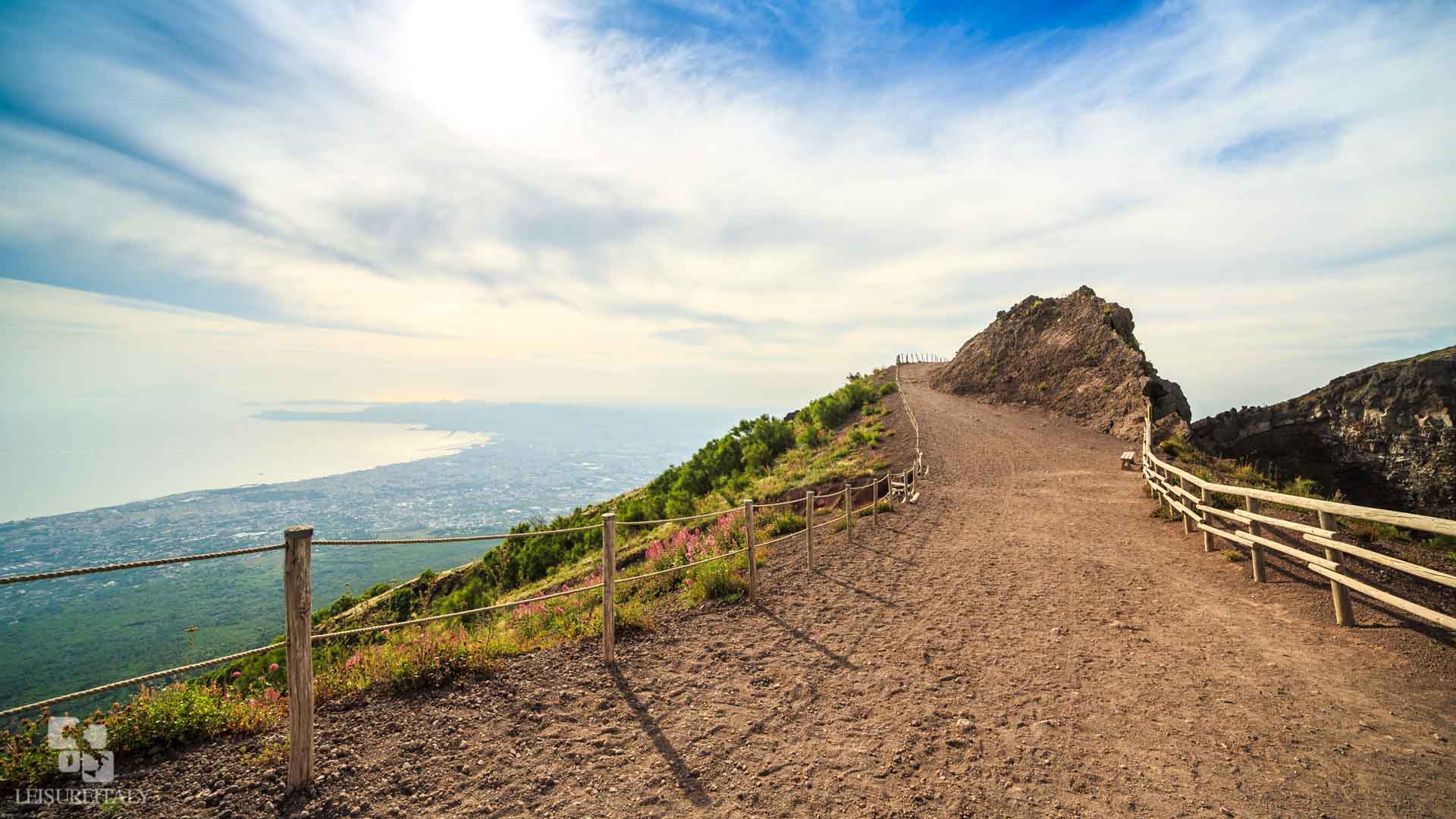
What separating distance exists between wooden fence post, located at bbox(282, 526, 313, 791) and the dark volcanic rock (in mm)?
30311

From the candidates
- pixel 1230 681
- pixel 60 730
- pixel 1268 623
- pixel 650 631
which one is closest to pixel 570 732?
pixel 650 631

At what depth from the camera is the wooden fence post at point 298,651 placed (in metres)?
4.20

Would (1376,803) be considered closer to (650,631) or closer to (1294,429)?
(650,631)

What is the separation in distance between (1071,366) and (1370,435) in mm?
16280

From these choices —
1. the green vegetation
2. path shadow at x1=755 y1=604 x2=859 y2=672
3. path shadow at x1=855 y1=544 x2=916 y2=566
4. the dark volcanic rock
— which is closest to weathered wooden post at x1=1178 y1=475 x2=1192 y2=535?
the green vegetation

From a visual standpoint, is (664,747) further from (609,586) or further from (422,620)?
(422,620)

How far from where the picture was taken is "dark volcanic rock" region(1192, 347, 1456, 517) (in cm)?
2053

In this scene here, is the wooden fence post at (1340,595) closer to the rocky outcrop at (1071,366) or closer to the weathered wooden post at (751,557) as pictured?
the weathered wooden post at (751,557)

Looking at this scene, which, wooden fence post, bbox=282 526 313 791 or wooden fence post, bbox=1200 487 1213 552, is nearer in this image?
wooden fence post, bbox=282 526 313 791

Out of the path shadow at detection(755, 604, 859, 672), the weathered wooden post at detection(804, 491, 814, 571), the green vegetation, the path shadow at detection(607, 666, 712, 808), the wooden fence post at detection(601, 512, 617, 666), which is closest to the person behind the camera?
the path shadow at detection(607, 666, 712, 808)

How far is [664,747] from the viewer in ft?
16.5

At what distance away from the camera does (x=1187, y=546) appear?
11.1m

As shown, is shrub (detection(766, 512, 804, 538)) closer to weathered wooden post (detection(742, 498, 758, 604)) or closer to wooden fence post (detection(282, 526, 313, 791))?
weathered wooden post (detection(742, 498, 758, 604))

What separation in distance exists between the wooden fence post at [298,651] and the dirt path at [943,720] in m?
0.28
